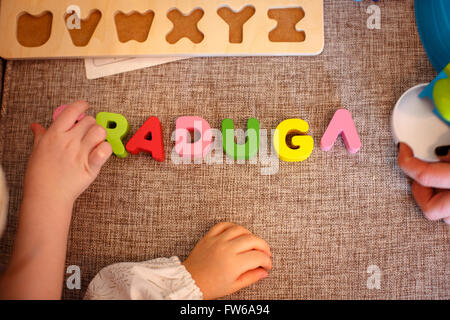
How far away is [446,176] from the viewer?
75 centimetres

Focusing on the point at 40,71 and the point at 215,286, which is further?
the point at 40,71

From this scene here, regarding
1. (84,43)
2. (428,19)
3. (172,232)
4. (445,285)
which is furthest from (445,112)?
(84,43)

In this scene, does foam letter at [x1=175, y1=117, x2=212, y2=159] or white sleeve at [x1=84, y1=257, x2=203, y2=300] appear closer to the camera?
white sleeve at [x1=84, y1=257, x2=203, y2=300]

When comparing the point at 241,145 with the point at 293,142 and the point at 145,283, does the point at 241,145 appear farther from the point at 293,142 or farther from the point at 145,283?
the point at 145,283

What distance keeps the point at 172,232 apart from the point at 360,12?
0.67 meters

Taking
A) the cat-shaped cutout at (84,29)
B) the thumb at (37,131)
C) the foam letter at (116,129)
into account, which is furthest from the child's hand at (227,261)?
the cat-shaped cutout at (84,29)

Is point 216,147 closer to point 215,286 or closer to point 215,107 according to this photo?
point 215,107

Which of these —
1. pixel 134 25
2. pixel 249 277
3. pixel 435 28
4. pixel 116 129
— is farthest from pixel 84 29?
pixel 435 28

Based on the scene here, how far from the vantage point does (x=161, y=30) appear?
0.91 metres

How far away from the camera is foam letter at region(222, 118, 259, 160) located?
32.3 inches

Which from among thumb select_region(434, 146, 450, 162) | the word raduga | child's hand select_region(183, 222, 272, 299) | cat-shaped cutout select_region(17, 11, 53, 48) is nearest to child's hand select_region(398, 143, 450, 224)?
thumb select_region(434, 146, 450, 162)

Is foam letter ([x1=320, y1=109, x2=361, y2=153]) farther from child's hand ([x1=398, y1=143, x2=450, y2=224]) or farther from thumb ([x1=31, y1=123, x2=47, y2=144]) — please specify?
thumb ([x1=31, y1=123, x2=47, y2=144])

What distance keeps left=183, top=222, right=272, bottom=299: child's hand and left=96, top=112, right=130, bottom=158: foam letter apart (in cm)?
27

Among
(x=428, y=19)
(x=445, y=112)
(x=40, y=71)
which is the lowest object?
(x=445, y=112)
